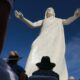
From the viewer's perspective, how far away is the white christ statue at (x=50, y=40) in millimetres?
8106

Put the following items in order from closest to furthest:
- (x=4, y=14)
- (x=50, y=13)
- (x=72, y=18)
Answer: (x=4, y=14) → (x=72, y=18) → (x=50, y=13)

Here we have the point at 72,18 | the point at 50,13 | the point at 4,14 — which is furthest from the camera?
the point at 50,13

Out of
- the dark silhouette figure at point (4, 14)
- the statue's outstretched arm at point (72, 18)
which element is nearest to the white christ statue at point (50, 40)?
the statue's outstretched arm at point (72, 18)

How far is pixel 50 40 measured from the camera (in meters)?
8.68

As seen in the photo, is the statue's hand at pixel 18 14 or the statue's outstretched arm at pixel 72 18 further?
the statue's hand at pixel 18 14

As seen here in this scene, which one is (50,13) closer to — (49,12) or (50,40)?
(49,12)

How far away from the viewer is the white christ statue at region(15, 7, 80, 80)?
8106 mm

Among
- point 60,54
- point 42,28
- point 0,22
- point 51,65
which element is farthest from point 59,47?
point 0,22

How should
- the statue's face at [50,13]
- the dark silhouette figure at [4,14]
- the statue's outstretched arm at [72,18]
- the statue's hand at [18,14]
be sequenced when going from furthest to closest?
the statue's face at [50,13] < the statue's hand at [18,14] < the statue's outstretched arm at [72,18] < the dark silhouette figure at [4,14]

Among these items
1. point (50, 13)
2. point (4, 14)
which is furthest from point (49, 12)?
point (4, 14)

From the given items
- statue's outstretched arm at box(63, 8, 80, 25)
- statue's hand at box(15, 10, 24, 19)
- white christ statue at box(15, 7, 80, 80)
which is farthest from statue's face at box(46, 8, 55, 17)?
statue's hand at box(15, 10, 24, 19)

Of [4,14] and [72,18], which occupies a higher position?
[72,18]

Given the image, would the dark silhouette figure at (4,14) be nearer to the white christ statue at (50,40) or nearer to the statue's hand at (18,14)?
the white christ statue at (50,40)

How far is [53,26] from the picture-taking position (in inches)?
352
